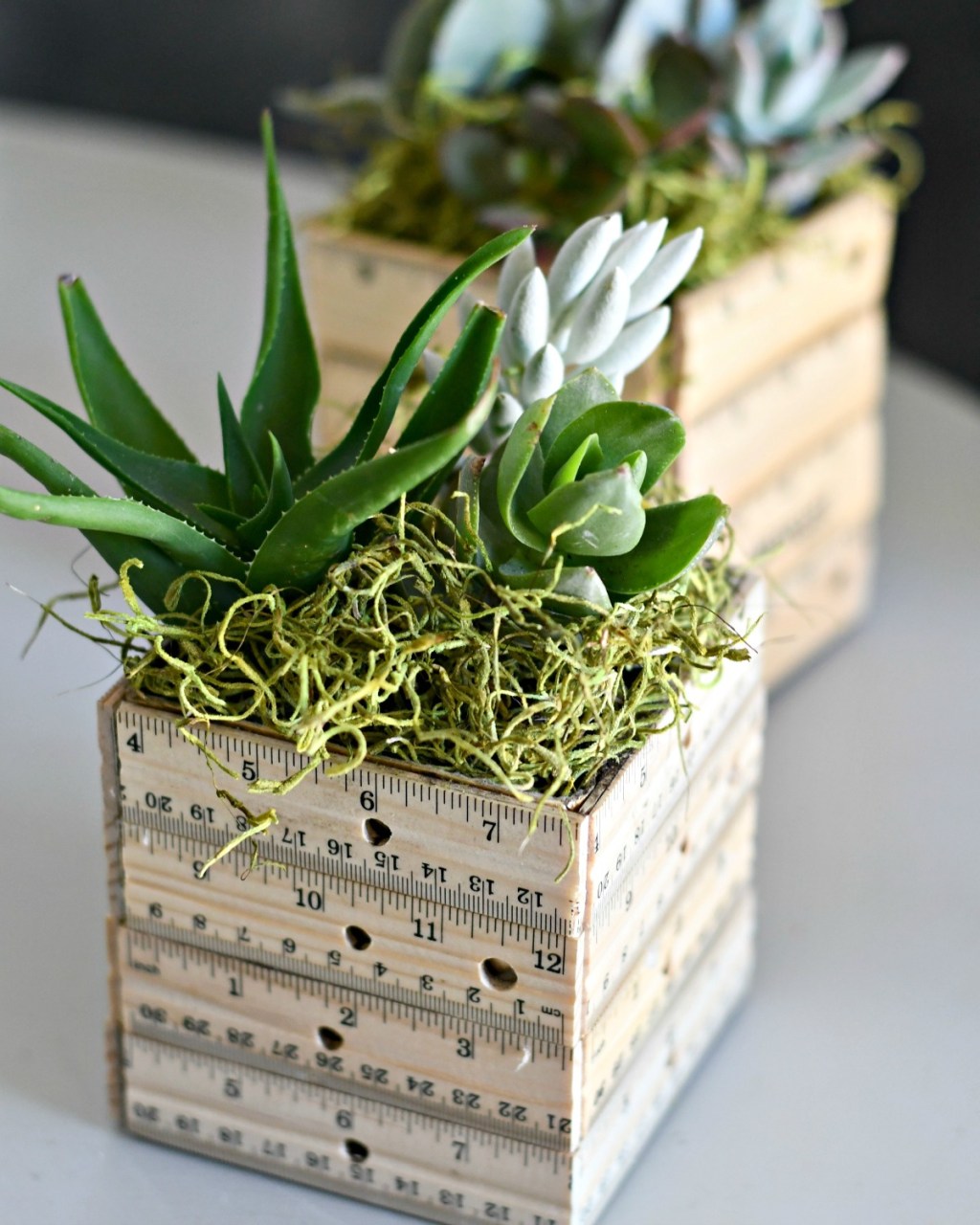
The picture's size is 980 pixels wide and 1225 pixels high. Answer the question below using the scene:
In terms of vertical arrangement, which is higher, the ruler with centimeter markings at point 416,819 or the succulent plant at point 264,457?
the succulent plant at point 264,457

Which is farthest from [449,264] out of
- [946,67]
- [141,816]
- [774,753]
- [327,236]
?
[946,67]

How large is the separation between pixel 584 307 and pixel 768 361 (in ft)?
1.39

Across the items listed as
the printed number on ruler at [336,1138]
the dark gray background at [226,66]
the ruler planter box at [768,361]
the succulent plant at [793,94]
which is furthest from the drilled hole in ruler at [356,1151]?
the dark gray background at [226,66]

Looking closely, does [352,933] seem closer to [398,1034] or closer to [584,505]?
[398,1034]

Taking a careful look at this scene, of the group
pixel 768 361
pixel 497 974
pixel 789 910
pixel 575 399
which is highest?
pixel 575 399

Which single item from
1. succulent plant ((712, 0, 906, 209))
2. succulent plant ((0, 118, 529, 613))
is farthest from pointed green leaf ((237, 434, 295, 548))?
succulent plant ((712, 0, 906, 209))

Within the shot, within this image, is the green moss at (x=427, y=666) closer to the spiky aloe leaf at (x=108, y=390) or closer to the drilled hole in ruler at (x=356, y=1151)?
the spiky aloe leaf at (x=108, y=390)

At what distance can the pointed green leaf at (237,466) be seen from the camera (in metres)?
0.69

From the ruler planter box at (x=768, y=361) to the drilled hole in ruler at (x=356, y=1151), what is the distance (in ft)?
1.37

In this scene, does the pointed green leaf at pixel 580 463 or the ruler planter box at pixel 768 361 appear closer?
the pointed green leaf at pixel 580 463

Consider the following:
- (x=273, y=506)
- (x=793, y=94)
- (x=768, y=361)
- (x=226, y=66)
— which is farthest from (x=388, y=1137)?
(x=226, y=66)

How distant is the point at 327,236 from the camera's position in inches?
43.3

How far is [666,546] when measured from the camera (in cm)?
65

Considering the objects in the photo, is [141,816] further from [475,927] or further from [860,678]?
[860,678]
